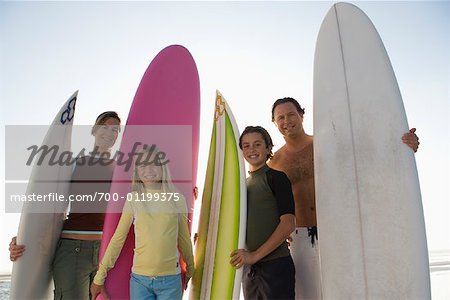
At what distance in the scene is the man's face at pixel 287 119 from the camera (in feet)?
7.89

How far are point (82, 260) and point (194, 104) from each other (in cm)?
135

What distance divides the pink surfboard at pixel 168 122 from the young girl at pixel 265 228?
59 centimetres

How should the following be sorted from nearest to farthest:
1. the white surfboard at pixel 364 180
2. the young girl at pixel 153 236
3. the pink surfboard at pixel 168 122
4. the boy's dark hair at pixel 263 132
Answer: the young girl at pixel 153 236, the white surfboard at pixel 364 180, the boy's dark hair at pixel 263 132, the pink surfboard at pixel 168 122

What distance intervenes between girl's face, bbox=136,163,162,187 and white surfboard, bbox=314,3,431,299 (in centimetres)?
100

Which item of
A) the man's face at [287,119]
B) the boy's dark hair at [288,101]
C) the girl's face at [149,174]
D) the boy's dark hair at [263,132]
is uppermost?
the boy's dark hair at [288,101]

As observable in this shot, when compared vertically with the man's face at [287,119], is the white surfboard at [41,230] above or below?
below

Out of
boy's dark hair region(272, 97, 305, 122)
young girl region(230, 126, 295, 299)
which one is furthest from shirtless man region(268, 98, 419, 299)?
young girl region(230, 126, 295, 299)

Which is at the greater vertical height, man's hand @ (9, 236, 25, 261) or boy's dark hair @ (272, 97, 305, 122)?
boy's dark hair @ (272, 97, 305, 122)

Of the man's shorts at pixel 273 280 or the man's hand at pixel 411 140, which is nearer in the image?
the man's shorts at pixel 273 280

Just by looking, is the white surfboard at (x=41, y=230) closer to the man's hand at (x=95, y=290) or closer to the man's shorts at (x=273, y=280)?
the man's hand at (x=95, y=290)

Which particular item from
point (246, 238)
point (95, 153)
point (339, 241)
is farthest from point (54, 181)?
point (339, 241)

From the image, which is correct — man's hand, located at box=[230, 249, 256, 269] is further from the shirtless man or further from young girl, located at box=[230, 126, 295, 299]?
the shirtless man

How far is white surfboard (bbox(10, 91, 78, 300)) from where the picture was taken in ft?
7.06

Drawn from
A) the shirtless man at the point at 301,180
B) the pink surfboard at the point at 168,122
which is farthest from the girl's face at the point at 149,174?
the shirtless man at the point at 301,180
